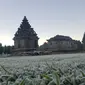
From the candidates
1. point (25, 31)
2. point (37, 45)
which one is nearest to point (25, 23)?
point (25, 31)

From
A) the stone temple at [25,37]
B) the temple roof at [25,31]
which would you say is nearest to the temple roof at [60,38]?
the stone temple at [25,37]

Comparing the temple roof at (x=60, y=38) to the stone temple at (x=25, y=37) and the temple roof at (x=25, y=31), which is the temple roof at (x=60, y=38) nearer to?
the stone temple at (x=25, y=37)

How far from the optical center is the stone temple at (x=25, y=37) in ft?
208

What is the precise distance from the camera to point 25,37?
6369 centimetres

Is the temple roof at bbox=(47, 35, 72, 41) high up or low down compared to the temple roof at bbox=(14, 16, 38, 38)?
down

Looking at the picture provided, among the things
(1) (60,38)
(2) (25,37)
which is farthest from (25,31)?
(1) (60,38)

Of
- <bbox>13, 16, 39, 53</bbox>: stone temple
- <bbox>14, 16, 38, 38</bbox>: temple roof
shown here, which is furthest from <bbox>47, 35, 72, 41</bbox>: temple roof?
<bbox>14, 16, 38, 38</bbox>: temple roof

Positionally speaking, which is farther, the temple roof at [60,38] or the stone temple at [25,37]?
the temple roof at [60,38]

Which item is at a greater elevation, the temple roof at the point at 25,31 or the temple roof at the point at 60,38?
the temple roof at the point at 25,31

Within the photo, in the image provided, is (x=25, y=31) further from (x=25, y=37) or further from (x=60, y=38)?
(x=60, y=38)

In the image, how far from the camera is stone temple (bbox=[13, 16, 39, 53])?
63438mm

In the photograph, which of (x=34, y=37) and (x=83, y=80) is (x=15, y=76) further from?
(x=34, y=37)

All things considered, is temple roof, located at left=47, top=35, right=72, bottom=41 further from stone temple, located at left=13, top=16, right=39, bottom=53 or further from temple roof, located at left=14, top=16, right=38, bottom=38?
temple roof, located at left=14, top=16, right=38, bottom=38

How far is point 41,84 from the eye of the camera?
60.4 inches
